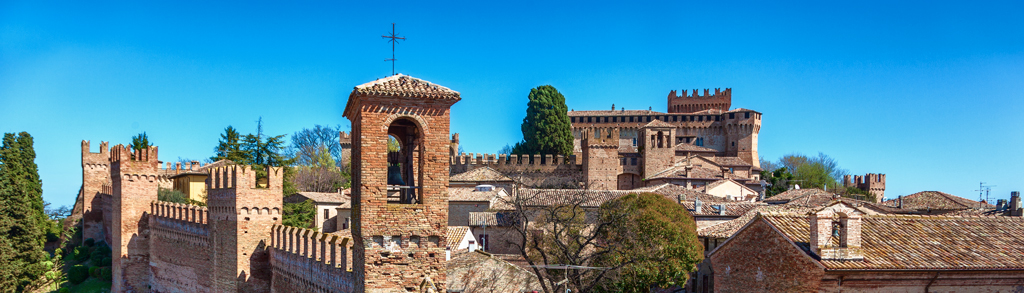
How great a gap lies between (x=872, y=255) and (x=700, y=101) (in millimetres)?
71047

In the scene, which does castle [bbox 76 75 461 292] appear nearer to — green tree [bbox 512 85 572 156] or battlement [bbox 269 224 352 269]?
battlement [bbox 269 224 352 269]

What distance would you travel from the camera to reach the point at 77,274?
37.9m

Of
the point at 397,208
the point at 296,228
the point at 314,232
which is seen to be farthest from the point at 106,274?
the point at 397,208

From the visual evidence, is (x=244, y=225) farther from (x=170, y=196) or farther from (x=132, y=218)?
(x=170, y=196)

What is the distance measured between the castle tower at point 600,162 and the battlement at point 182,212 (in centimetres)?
3448

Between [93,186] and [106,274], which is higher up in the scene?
[93,186]

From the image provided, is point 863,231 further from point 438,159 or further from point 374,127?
point 374,127

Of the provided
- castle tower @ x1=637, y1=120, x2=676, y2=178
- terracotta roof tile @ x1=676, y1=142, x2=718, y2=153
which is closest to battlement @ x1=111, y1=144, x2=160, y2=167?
castle tower @ x1=637, y1=120, x2=676, y2=178

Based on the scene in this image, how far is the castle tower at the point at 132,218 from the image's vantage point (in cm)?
3188

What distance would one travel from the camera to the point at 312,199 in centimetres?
4322

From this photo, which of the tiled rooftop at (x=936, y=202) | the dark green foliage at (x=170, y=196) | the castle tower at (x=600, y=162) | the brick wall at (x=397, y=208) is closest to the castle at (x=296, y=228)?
the brick wall at (x=397, y=208)

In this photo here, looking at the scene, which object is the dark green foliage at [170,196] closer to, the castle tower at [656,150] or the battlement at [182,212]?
the battlement at [182,212]

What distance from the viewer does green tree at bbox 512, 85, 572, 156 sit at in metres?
62.9

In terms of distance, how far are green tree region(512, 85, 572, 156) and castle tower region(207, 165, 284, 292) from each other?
131ft
